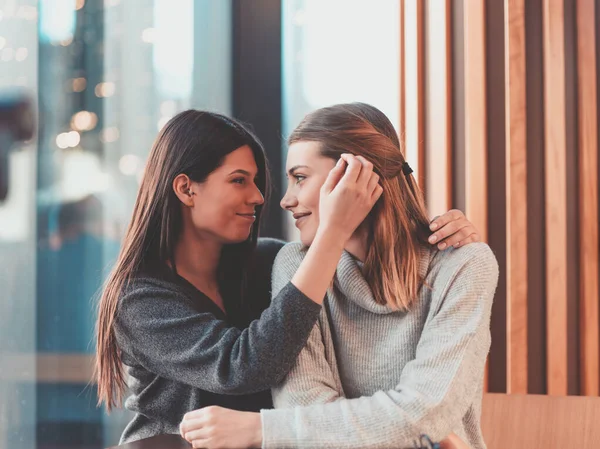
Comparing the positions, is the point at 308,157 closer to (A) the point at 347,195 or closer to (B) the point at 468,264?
(A) the point at 347,195

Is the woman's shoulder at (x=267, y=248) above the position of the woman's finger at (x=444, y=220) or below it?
below

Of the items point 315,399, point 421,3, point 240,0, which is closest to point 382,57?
point 421,3

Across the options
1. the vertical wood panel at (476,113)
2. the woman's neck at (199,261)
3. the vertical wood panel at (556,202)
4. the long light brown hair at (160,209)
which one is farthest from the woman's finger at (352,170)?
the vertical wood panel at (556,202)

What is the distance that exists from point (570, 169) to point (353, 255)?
0.88m

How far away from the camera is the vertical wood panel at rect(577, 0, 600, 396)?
2.18 meters

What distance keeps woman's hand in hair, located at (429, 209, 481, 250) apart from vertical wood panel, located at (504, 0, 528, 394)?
2.03 ft

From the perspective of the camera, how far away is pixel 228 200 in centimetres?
185

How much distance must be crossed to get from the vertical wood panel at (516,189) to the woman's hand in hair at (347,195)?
31.2 inches

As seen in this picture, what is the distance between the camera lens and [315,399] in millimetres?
1464

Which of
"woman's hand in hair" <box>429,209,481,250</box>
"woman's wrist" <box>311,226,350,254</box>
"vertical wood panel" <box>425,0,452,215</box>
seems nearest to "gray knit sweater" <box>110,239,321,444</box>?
"woman's wrist" <box>311,226,350,254</box>

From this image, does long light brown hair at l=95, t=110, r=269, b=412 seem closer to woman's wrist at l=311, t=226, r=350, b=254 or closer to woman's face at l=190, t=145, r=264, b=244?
woman's face at l=190, t=145, r=264, b=244

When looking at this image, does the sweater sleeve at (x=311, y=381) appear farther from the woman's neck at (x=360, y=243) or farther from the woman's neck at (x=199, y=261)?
the woman's neck at (x=199, y=261)

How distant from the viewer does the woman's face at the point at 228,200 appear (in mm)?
1841

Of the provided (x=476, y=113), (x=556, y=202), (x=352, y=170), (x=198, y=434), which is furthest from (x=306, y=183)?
(x=556, y=202)
